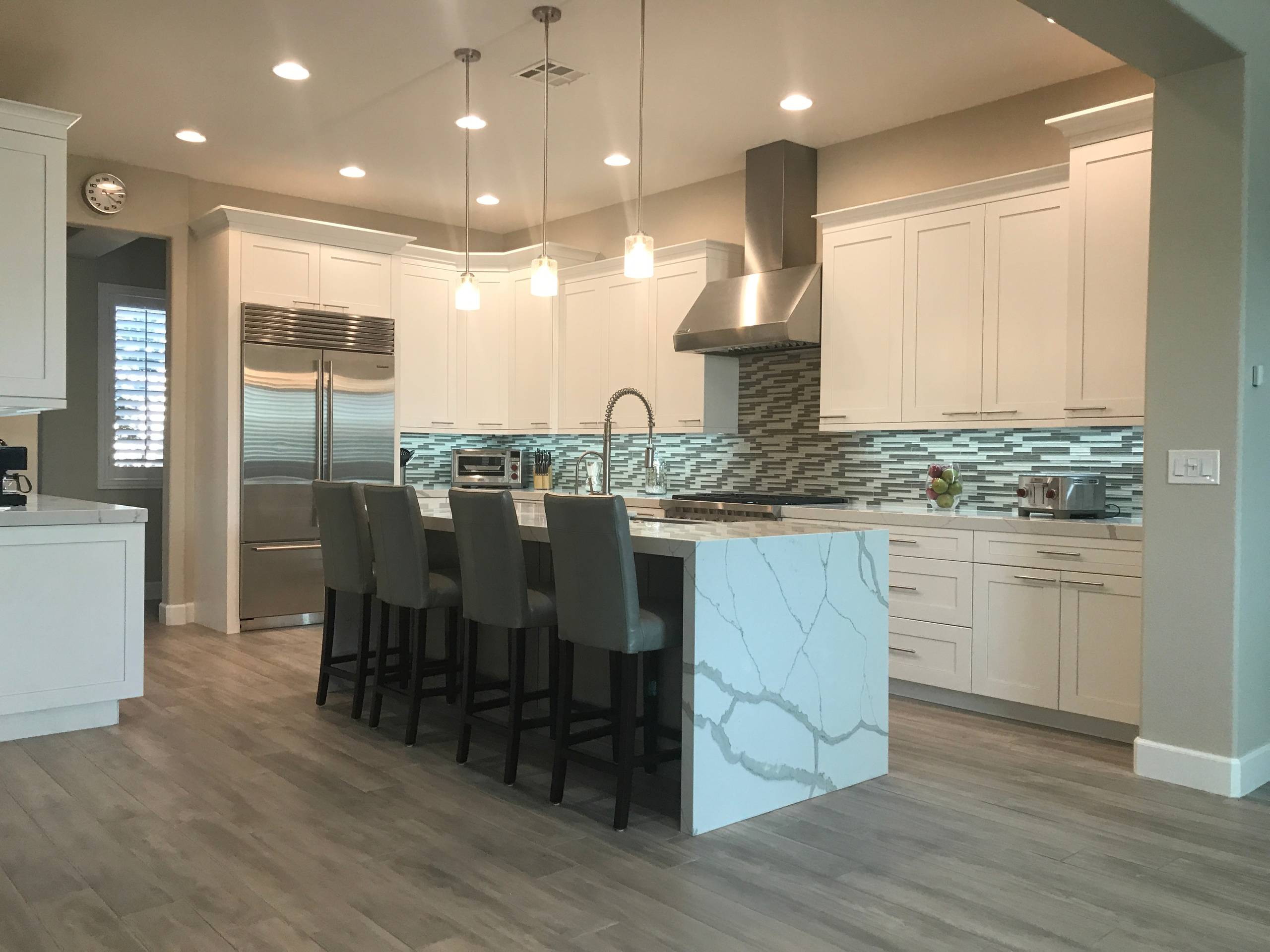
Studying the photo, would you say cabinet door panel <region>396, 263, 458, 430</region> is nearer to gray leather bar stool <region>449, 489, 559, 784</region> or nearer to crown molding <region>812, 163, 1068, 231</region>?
crown molding <region>812, 163, 1068, 231</region>

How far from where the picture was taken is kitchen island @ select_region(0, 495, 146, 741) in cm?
382

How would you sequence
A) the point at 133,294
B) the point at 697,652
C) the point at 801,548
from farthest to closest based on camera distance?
the point at 133,294 < the point at 801,548 < the point at 697,652

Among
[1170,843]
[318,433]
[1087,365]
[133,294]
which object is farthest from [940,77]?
[133,294]

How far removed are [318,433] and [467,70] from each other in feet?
8.64

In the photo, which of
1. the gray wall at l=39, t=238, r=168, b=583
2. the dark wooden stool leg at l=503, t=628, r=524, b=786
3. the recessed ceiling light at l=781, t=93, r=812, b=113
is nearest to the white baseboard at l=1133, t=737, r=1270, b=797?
the dark wooden stool leg at l=503, t=628, r=524, b=786

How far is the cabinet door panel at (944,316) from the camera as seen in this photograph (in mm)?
4656

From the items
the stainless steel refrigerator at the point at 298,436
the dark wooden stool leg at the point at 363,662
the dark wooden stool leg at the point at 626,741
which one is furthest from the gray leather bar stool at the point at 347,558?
the stainless steel refrigerator at the point at 298,436

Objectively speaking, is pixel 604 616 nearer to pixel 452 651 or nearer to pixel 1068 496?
pixel 452 651

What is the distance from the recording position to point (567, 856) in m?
2.73

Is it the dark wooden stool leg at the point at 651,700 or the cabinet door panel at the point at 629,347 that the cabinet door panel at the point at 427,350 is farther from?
the dark wooden stool leg at the point at 651,700

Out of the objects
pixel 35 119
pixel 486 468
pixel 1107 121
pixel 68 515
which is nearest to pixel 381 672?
→ pixel 68 515

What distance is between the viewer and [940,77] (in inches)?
182

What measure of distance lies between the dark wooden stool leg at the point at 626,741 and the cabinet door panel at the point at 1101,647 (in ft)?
6.71

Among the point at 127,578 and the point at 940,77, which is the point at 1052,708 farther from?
the point at 127,578
